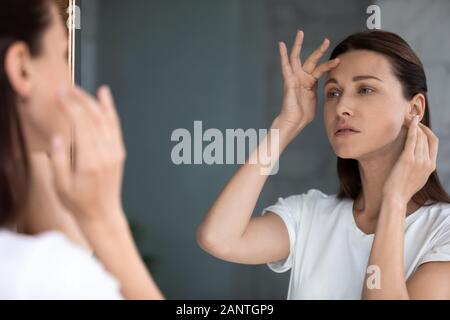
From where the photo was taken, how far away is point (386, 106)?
1262 millimetres

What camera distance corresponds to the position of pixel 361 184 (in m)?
1.37

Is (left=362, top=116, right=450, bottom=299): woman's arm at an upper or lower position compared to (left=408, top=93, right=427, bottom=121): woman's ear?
lower

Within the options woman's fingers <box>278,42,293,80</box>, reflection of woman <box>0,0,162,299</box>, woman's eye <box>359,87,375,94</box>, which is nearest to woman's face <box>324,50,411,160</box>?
woman's eye <box>359,87,375,94</box>

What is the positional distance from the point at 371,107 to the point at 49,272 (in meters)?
0.71

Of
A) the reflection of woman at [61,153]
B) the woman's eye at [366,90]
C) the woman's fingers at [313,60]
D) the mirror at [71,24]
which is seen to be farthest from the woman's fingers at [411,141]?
the mirror at [71,24]

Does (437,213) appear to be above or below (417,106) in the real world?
below

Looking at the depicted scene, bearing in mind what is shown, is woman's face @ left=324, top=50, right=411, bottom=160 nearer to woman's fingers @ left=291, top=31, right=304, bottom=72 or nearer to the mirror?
woman's fingers @ left=291, top=31, right=304, bottom=72

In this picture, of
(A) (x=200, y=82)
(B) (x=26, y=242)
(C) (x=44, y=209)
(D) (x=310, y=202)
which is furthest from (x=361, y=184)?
(B) (x=26, y=242)

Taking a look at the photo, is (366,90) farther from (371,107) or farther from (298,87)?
(298,87)

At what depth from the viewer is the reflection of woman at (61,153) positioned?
0.85 metres

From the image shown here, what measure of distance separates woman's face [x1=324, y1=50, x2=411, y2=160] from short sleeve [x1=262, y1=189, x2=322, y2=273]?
16 centimetres

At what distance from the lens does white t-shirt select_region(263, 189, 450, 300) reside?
47.8 inches

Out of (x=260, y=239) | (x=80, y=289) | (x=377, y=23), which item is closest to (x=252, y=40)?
(x=377, y=23)

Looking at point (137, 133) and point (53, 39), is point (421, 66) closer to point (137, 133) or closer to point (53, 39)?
point (137, 133)
